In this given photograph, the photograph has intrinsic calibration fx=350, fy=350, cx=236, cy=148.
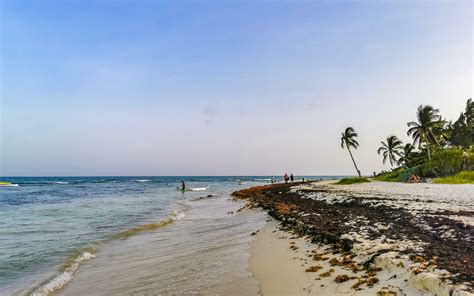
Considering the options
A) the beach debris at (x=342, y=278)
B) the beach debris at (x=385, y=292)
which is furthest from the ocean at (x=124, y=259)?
the beach debris at (x=385, y=292)

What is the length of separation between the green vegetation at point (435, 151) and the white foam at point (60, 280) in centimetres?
3147

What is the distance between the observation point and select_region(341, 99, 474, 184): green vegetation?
37.8 metres

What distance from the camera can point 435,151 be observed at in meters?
54.2

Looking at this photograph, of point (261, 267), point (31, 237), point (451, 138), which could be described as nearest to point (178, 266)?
point (261, 267)

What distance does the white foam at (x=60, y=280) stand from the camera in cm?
908

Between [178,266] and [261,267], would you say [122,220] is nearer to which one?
[178,266]

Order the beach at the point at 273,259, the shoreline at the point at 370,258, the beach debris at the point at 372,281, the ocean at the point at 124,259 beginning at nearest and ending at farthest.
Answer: the shoreline at the point at 370,258 < the beach debris at the point at 372,281 < the beach at the point at 273,259 < the ocean at the point at 124,259

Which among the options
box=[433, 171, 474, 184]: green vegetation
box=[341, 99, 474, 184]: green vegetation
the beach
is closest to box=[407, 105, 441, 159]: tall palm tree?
box=[341, 99, 474, 184]: green vegetation

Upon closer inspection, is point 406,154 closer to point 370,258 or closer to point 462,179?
point 462,179

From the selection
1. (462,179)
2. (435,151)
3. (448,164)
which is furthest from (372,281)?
(435,151)

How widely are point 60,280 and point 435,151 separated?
5693 cm

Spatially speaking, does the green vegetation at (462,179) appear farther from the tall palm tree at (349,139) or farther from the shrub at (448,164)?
the tall palm tree at (349,139)

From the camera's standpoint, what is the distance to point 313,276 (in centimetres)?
761

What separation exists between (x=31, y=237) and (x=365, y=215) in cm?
1549
